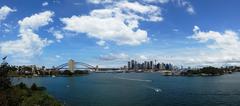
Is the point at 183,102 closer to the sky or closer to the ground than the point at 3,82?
closer to the ground

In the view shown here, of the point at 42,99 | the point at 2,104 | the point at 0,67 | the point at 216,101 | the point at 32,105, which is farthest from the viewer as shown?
the point at 216,101

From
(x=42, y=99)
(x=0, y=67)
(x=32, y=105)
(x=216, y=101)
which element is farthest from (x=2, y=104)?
(x=216, y=101)

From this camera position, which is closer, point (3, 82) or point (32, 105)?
point (3, 82)

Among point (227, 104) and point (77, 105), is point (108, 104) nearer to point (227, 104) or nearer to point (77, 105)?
point (77, 105)

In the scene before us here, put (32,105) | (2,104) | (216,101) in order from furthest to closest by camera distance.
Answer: (216,101) → (32,105) → (2,104)

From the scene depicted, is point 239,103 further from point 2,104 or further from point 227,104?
point 2,104

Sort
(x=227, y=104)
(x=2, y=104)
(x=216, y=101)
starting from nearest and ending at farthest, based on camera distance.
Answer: (x=2, y=104)
(x=227, y=104)
(x=216, y=101)

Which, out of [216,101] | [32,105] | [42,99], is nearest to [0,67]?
[32,105]

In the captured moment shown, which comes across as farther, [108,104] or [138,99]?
[138,99]

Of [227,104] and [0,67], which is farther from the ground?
[0,67]

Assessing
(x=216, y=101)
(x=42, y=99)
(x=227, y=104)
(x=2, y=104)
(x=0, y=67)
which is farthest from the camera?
(x=216, y=101)
